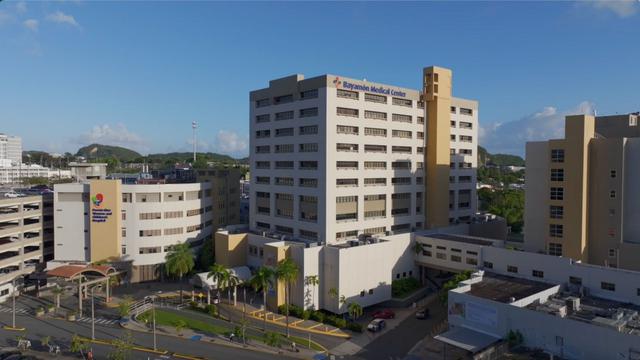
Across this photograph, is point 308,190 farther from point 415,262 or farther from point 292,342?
point 292,342

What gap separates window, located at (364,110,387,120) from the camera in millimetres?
85213

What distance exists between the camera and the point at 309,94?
82875 mm

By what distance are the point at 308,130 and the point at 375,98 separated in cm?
1490

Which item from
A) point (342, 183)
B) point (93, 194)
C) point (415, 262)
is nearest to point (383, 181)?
point (342, 183)

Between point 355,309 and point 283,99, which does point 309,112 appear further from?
point 355,309

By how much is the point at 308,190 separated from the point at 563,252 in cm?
4244

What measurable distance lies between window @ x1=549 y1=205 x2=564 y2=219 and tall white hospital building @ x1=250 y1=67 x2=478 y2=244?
28.0 meters

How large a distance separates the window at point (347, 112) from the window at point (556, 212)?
36.3 metres

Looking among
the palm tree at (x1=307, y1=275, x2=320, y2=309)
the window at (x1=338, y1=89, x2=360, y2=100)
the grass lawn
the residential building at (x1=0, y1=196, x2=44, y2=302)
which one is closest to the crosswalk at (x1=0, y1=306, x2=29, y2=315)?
the residential building at (x1=0, y1=196, x2=44, y2=302)

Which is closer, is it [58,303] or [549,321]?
[549,321]

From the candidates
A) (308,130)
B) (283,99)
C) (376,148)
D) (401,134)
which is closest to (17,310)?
(308,130)

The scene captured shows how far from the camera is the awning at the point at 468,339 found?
49206 millimetres

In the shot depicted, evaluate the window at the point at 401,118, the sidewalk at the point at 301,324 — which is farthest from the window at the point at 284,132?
the sidewalk at the point at 301,324

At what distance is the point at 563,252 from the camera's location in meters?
66.5
